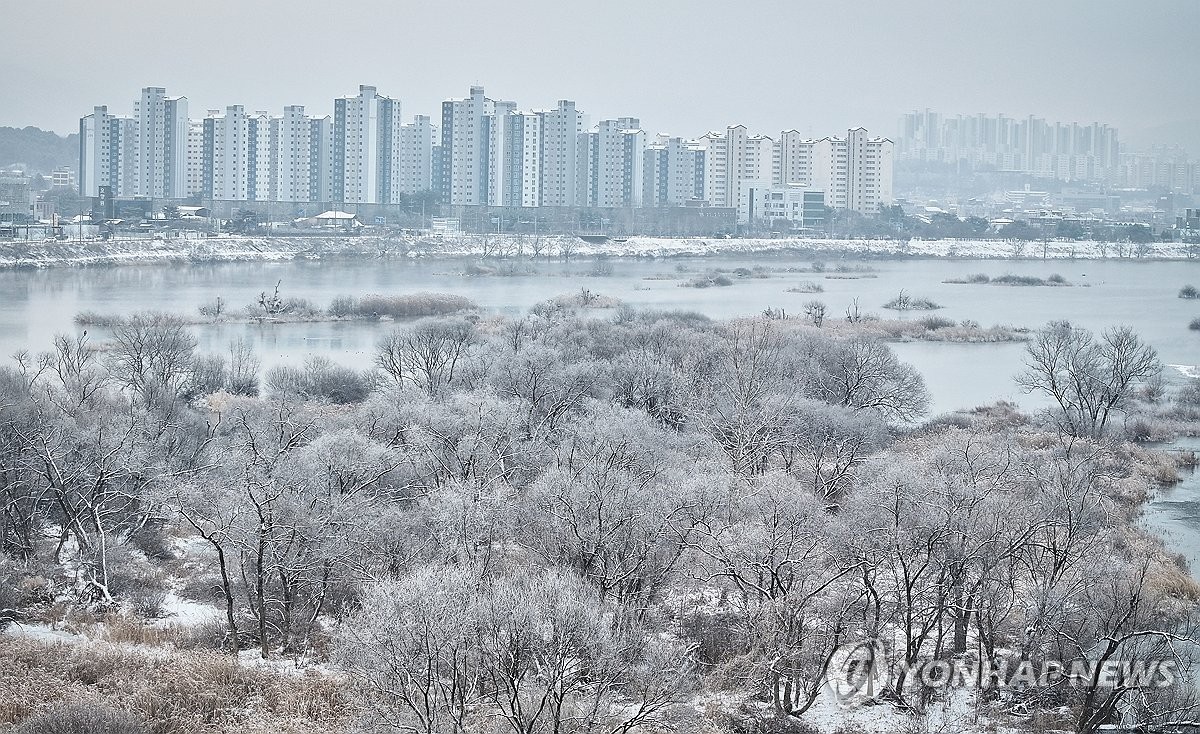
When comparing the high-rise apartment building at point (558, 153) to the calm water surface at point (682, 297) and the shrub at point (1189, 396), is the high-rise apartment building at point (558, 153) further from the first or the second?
the shrub at point (1189, 396)

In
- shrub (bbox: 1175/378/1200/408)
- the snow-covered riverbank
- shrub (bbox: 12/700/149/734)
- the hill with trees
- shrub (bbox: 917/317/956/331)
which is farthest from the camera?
the hill with trees

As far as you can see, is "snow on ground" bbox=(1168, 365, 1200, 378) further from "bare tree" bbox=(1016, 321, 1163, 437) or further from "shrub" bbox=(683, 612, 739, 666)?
"shrub" bbox=(683, 612, 739, 666)

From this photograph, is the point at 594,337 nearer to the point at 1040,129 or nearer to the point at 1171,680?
the point at 1171,680

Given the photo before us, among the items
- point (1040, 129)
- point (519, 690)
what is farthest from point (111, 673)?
point (1040, 129)

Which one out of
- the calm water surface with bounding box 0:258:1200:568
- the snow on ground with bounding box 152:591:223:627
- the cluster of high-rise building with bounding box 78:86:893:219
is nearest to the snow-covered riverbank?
the calm water surface with bounding box 0:258:1200:568

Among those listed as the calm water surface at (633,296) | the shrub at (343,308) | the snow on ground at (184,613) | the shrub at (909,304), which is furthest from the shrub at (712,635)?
the shrub at (909,304)

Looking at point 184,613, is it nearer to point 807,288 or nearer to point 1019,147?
point 807,288

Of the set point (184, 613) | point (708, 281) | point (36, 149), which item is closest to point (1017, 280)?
point (708, 281)
